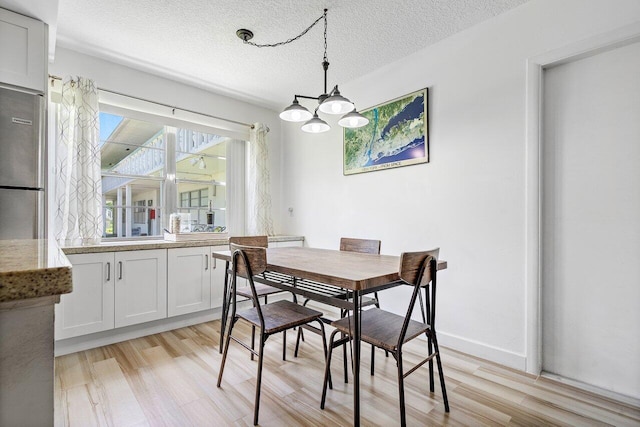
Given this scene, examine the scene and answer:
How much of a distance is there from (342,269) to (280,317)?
53 centimetres

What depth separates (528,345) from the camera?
213cm

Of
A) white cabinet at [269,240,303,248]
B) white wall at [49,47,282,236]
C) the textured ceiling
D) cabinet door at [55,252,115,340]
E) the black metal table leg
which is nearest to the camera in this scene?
the black metal table leg

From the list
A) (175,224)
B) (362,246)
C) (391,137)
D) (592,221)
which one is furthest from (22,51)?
(592,221)

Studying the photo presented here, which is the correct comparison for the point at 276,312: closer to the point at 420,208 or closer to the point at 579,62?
the point at 420,208

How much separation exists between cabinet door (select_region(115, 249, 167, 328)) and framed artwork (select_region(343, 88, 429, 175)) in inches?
82.9

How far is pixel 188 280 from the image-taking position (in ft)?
9.98

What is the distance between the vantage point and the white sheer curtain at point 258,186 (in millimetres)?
3872

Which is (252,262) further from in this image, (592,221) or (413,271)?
(592,221)

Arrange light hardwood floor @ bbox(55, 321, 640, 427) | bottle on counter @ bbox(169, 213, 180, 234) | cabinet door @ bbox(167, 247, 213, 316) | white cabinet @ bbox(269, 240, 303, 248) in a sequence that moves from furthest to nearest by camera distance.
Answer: white cabinet @ bbox(269, 240, 303, 248)
bottle on counter @ bbox(169, 213, 180, 234)
cabinet door @ bbox(167, 247, 213, 316)
light hardwood floor @ bbox(55, 321, 640, 427)

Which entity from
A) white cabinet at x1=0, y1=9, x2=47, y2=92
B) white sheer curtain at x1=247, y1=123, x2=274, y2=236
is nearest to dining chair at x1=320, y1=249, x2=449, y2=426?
white sheer curtain at x1=247, y1=123, x2=274, y2=236

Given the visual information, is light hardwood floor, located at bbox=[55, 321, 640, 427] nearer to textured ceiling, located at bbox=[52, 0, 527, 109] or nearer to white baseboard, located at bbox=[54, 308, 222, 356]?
white baseboard, located at bbox=[54, 308, 222, 356]

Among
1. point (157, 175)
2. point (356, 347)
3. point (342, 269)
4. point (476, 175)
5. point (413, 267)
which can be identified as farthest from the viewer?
point (157, 175)

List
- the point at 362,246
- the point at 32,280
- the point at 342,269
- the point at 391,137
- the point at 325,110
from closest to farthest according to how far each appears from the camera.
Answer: the point at 32,280 < the point at 342,269 < the point at 325,110 < the point at 362,246 < the point at 391,137

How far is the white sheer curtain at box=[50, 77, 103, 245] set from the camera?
8.60ft
